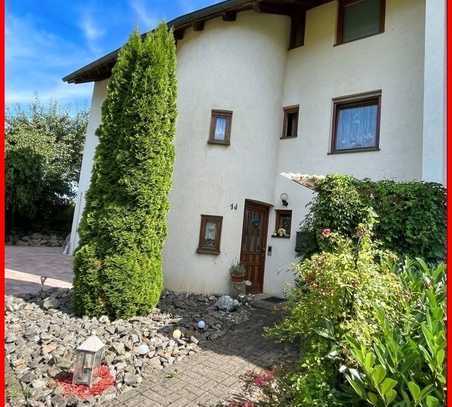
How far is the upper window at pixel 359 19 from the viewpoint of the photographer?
8.84 metres

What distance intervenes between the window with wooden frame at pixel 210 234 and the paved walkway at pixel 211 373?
2836 mm

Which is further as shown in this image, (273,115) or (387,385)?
(273,115)

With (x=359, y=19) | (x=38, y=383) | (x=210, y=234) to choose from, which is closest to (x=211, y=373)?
(x=38, y=383)

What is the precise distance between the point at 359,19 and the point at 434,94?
3.65 meters

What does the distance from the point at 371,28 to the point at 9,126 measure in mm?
19487

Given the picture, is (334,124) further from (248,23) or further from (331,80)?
(248,23)

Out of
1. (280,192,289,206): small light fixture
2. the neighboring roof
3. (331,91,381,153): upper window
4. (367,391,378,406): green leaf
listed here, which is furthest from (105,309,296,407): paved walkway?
the neighboring roof

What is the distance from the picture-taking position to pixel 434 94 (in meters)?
7.03

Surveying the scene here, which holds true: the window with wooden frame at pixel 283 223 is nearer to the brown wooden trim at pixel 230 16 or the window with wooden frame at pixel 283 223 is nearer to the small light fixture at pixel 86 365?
the brown wooden trim at pixel 230 16

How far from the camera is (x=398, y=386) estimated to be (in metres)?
2.36

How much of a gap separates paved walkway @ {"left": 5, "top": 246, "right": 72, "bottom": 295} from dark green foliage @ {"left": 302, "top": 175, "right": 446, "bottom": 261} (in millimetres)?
7011

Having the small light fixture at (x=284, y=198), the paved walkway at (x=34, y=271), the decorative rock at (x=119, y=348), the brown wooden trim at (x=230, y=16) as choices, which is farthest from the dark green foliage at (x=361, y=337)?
the brown wooden trim at (x=230, y=16)

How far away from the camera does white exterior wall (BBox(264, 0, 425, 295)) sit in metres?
7.94

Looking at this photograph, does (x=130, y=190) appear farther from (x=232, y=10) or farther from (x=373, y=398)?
(x=232, y=10)
